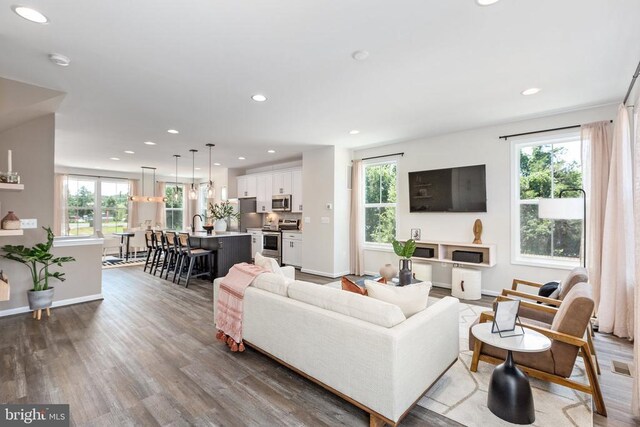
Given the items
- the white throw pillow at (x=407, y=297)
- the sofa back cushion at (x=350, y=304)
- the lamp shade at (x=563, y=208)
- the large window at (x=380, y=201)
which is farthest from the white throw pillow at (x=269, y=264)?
the large window at (x=380, y=201)

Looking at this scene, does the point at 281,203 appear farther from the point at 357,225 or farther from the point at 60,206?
the point at 60,206

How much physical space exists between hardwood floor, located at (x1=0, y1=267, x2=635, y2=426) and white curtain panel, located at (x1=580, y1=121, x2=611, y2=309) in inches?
33.5

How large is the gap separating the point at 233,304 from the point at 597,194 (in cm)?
455

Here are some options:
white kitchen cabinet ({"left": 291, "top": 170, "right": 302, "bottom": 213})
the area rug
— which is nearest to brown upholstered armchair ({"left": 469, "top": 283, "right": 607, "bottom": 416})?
the area rug

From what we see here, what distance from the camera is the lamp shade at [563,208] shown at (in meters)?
3.26

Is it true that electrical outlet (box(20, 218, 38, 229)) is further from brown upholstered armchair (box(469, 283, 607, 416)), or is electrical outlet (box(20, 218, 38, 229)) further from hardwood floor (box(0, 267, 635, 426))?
brown upholstered armchair (box(469, 283, 607, 416))

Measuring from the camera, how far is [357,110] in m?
4.06

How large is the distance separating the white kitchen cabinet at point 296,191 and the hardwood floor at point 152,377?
13.3 feet

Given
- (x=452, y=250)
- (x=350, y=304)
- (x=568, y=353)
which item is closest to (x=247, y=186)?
(x=452, y=250)

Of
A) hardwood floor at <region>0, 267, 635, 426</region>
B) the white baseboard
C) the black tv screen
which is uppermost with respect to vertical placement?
the black tv screen

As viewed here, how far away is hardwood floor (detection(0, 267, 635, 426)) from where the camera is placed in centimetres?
200

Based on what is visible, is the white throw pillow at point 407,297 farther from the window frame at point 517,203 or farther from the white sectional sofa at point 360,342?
the window frame at point 517,203

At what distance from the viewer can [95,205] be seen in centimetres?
950

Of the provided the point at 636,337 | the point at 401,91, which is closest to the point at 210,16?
the point at 401,91
